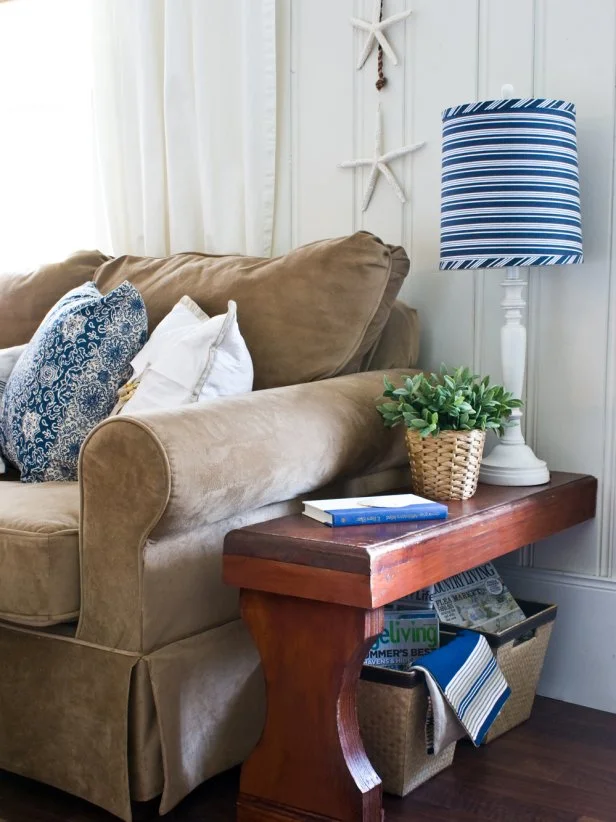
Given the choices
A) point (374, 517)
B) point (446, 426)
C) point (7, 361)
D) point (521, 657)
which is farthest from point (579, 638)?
point (7, 361)

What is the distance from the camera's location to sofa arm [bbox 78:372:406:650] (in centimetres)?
157

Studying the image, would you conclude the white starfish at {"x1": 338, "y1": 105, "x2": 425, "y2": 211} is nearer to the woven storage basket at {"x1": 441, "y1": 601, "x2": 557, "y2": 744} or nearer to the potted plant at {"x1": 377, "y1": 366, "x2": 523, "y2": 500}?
the potted plant at {"x1": 377, "y1": 366, "x2": 523, "y2": 500}

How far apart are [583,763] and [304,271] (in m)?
1.19

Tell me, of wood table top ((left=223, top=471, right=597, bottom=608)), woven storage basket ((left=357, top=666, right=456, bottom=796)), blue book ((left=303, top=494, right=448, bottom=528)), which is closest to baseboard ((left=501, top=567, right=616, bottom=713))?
wood table top ((left=223, top=471, right=597, bottom=608))

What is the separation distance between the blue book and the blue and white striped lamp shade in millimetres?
561

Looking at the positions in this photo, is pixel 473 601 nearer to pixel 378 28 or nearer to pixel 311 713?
pixel 311 713

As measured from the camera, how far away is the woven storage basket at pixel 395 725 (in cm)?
179

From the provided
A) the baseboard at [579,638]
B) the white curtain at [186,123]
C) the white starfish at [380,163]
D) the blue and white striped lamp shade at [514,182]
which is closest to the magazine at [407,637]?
the baseboard at [579,638]

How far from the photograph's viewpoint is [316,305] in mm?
2197

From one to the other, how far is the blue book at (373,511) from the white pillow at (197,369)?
410 millimetres

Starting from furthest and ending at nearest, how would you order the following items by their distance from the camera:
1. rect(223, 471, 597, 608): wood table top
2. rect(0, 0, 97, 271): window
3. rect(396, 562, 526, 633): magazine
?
rect(0, 0, 97, 271): window
rect(396, 562, 526, 633): magazine
rect(223, 471, 597, 608): wood table top

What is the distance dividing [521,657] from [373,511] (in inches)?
26.0

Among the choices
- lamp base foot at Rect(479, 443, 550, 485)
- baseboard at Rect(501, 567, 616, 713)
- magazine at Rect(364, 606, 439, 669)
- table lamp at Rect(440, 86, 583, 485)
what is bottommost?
baseboard at Rect(501, 567, 616, 713)

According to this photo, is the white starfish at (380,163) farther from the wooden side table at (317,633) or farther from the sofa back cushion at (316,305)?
the wooden side table at (317,633)
